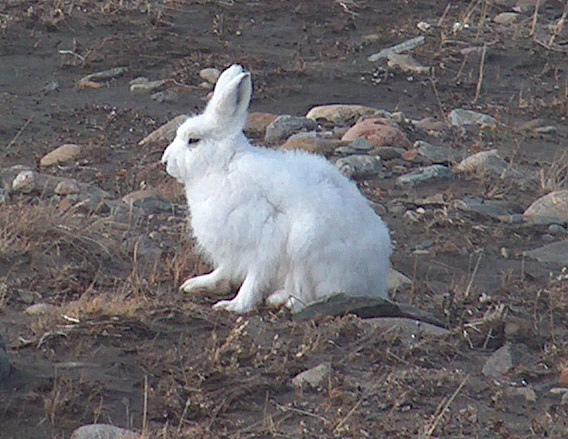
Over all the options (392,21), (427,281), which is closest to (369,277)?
(427,281)

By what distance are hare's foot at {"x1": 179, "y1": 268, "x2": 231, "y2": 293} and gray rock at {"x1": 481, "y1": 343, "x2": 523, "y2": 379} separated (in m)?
1.44

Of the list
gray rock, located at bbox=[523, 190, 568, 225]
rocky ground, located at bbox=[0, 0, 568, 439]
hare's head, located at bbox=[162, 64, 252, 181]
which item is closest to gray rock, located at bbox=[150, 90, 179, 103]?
rocky ground, located at bbox=[0, 0, 568, 439]

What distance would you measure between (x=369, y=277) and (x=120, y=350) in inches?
53.7

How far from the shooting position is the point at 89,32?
12359 millimetres

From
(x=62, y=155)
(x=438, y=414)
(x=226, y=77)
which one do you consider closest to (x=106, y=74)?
(x=62, y=155)

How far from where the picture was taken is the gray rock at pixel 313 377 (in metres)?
5.16

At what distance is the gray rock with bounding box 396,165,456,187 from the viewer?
927 centimetres

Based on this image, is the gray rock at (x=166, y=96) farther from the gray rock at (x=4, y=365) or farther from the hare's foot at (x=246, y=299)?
the gray rock at (x=4, y=365)

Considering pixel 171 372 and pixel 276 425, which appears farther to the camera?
pixel 171 372

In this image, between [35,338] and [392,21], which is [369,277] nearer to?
[35,338]

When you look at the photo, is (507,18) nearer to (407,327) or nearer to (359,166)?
(359,166)

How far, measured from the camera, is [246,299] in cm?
615

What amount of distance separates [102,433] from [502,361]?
5.97ft

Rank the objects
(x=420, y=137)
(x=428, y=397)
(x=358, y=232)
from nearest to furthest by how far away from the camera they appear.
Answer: (x=428, y=397) → (x=358, y=232) → (x=420, y=137)
